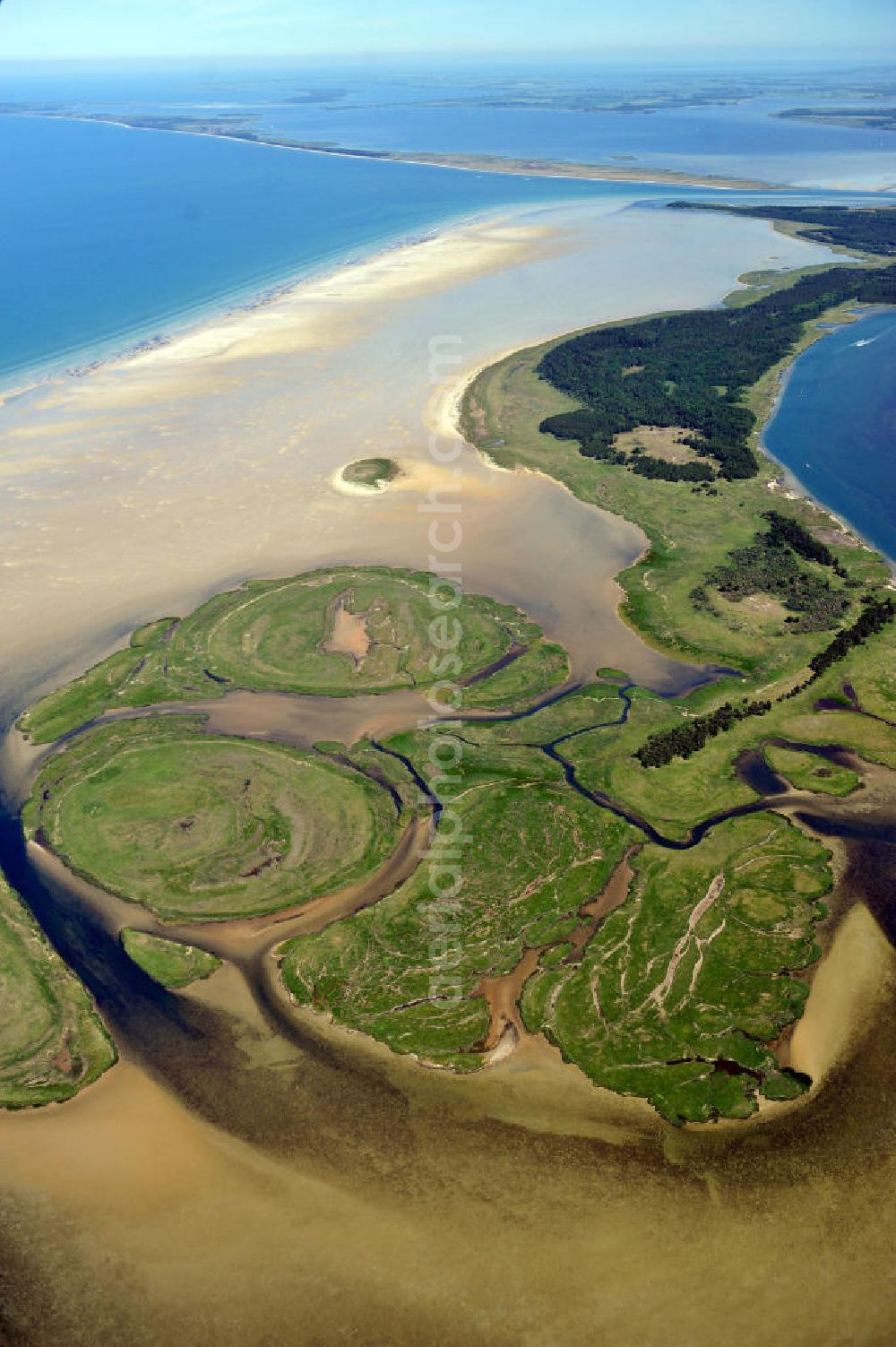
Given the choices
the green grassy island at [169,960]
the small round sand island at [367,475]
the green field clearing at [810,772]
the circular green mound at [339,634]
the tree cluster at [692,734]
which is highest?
the small round sand island at [367,475]

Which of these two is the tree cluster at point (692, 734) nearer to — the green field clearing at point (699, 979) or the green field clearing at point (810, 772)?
the green field clearing at point (810, 772)

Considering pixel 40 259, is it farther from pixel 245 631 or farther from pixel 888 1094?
pixel 888 1094

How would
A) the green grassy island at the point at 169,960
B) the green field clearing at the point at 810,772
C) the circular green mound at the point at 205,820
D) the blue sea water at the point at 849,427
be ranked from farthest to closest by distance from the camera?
the blue sea water at the point at 849,427 < the green field clearing at the point at 810,772 < the circular green mound at the point at 205,820 < the green grassy island at the point at 169,960

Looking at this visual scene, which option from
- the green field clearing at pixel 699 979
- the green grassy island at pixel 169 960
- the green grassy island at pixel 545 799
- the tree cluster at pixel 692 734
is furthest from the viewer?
the tree cluster at pixel 692 734

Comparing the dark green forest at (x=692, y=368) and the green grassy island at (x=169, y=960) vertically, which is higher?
the dark green forest at (x=692, y=368)

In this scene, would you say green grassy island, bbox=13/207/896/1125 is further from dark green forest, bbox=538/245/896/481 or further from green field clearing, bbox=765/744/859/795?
dark green forest, bbox=538/245/896/481

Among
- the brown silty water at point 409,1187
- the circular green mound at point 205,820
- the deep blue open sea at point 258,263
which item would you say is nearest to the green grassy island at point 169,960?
the brown silty water at point 409,1187

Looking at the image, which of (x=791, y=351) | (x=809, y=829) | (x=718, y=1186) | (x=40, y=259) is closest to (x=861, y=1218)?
(x=718, y=1186)
